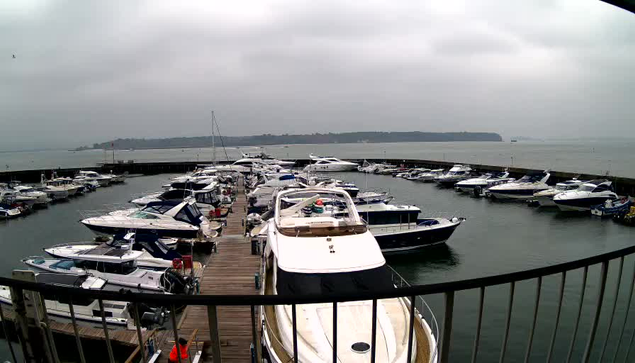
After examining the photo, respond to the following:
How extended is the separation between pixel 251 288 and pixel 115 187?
45763 millimetres

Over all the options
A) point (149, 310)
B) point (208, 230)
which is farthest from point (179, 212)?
point (149, 310)

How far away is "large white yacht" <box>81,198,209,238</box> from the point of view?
746 inches

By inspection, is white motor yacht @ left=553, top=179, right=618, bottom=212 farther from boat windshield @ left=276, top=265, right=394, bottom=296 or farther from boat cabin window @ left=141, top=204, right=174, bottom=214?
boat cabin window @ left=141, top=204, right=174, bottom=214

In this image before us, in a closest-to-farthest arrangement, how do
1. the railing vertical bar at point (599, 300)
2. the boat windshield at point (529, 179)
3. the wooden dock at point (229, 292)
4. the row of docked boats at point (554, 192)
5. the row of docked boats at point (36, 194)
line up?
the railing vertical bar at point (599, 300) → the wooden dock at point (229, 292) → the row of docked boats at point (554, 192) → the row of docked boats at point (36, 194) → the boat windshield at point (529, 179)

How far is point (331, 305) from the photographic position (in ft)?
23.7

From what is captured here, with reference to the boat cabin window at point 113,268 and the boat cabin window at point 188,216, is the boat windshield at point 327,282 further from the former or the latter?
the boat cabin window at point 188,216

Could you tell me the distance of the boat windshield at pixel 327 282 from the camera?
272 inches

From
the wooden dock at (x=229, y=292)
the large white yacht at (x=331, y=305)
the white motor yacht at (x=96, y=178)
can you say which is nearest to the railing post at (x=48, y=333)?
the large white yacht at (x=331, y=305)

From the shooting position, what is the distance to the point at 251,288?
37.7 ft

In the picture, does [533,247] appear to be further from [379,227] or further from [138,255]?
[138,255]

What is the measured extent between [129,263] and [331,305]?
877cm

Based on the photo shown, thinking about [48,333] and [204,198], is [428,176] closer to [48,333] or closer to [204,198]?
[204,198]

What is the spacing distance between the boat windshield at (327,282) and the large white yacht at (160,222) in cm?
1344

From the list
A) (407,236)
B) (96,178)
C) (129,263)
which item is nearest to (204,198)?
(129,263)
